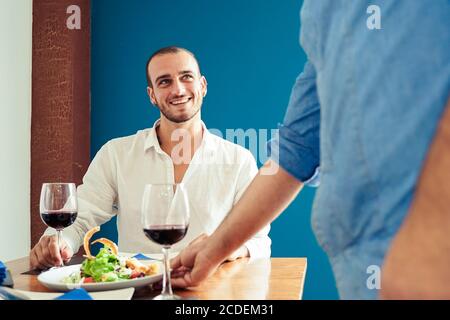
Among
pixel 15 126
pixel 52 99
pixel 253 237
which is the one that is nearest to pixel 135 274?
pixel 253 237

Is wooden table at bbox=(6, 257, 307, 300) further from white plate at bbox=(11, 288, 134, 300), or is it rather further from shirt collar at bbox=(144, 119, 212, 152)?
shirt collar at bbox=(144, 119, 212, 152)

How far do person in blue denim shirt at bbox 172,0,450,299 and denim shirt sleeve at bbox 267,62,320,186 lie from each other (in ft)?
0.55

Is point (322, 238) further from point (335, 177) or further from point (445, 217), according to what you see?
point (445, 217)

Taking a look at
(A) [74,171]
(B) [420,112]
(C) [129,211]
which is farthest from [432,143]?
(A) [74,171]

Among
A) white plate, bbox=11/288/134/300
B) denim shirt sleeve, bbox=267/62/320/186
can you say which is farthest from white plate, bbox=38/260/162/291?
denim shirt sleeve, bbox=267/62/320/186

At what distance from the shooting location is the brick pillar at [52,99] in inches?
125

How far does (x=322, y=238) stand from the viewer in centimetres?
70

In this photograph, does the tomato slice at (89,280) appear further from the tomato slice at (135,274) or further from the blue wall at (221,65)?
the blue wall at (221,65)

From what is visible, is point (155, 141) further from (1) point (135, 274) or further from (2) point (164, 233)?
(2) point (164, 233)

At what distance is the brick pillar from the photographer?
10.4ft

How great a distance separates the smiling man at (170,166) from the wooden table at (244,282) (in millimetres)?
633

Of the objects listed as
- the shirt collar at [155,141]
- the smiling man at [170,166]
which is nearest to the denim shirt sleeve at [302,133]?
the smiling man at [170,166]

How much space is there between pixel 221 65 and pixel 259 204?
8.03ft

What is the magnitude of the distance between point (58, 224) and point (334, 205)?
979mm
